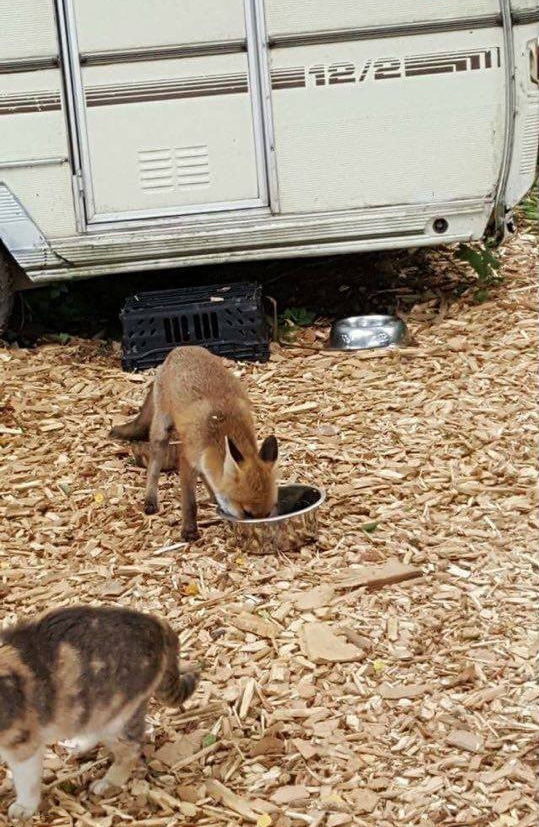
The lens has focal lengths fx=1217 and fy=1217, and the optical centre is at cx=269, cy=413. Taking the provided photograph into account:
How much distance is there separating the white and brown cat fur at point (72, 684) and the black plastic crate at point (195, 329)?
5.44m

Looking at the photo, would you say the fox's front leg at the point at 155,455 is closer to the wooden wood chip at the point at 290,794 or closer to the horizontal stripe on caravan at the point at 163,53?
the wooden wood chip at the point at 290,794

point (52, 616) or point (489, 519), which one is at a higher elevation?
point (52, 616)

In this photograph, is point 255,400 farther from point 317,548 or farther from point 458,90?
point 458,90

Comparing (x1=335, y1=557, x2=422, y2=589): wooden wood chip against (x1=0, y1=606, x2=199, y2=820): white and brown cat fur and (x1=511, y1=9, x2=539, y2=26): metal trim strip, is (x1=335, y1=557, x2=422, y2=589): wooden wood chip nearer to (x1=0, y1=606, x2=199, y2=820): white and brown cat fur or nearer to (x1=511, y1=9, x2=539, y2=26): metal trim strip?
(x1=0, y1=606, x2=199, y2=820): white and brown cat fur

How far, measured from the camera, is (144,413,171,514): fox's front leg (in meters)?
7.91

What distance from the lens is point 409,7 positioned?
10070 millimetres

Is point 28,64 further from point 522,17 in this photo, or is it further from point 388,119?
point 522,17

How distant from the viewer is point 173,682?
5199 millimetres

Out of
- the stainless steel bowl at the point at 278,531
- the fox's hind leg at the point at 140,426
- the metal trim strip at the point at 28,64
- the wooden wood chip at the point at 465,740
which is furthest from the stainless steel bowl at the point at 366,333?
the wooden wood chip at the point at 465,740

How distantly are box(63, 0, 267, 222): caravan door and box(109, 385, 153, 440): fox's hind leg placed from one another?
235 centimetres

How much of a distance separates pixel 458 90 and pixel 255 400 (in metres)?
3.19

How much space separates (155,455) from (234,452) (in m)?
1.11

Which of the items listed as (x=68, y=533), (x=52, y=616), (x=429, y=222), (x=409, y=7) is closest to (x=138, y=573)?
(x=68, y=533)

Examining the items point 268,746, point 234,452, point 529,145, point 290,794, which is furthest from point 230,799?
point 529,145
